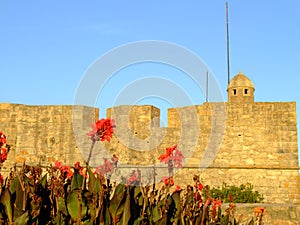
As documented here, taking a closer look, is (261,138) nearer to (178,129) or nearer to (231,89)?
(178,129)

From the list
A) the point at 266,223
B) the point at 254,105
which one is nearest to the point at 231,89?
the point at 254,105

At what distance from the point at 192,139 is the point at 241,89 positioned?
8.23 meters

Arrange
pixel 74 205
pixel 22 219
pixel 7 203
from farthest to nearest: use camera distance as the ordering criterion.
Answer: pixel 74 205, pixel 7 203, pixel 22 219

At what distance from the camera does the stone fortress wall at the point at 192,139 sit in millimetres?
11039

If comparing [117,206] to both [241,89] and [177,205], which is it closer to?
[177,205]

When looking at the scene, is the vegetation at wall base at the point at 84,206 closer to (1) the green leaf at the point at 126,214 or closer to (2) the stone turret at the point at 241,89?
(1) the green leaf at the point at 126,214

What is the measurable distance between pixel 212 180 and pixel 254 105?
2.18 metres

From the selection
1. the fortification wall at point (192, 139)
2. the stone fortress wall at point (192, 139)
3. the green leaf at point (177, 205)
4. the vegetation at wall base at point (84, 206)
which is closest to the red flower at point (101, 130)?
the vegetation at wall base at point (84, 206)

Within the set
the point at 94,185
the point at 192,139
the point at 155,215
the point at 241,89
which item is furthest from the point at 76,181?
the point at 241,89

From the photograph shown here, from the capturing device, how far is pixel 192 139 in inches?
449

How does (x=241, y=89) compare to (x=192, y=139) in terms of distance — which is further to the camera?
(x=241, y=89)

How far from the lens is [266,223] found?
5.29m

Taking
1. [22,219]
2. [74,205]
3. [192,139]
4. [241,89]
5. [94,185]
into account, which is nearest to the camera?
[22,219]

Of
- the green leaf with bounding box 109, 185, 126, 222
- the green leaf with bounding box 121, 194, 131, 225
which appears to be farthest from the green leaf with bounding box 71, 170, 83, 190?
the green leaf with bounding box 121, 194, 131, 225
